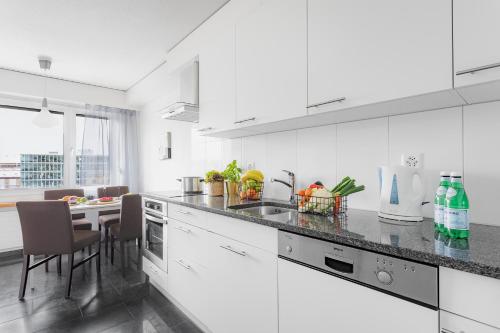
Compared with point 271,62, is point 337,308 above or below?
below

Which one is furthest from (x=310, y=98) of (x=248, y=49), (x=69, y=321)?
(x=69, y=321)

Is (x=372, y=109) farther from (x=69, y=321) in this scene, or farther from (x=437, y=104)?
(x=69, y=321)

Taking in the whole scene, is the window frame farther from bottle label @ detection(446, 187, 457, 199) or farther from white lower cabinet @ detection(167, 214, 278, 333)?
bottle label @ detection(446, 187, 457, 199)

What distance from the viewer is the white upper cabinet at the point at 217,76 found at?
2053 millimetres

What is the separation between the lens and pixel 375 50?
46.6 inches

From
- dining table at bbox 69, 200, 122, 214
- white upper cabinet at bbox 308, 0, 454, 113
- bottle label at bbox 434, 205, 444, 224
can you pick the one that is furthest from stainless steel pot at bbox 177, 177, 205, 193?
bottle label at bbox 434, 205, 444, 224

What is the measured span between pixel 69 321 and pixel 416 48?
2.70 meters

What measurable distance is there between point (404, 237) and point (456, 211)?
0.19 metres

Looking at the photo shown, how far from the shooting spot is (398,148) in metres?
1.44

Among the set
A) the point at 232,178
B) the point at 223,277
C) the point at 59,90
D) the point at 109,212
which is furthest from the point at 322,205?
the point at 59,90

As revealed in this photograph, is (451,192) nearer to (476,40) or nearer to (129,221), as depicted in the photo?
(476,40)

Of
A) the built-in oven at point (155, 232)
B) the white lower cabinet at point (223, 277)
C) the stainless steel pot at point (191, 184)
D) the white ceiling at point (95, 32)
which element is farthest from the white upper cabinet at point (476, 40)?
the stainless steel pot at point (191, 184)

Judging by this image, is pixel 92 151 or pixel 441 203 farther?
pixel 92 151

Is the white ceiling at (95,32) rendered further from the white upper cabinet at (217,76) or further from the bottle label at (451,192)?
the bottle label at (451,192)
